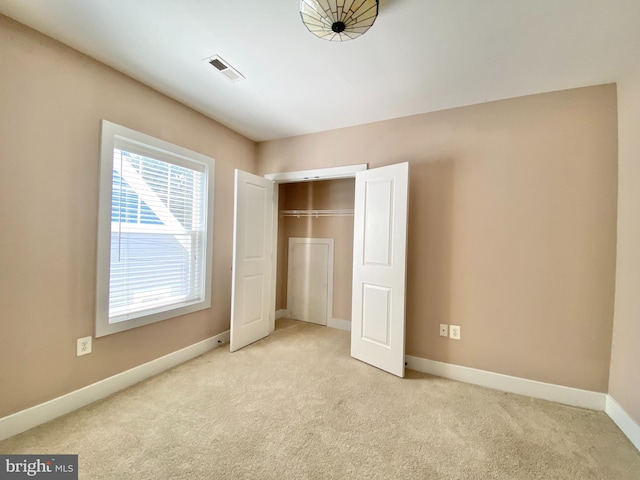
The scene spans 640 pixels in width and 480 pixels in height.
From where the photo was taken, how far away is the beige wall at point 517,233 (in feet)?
6.58

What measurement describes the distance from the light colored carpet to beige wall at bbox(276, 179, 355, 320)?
1.50m

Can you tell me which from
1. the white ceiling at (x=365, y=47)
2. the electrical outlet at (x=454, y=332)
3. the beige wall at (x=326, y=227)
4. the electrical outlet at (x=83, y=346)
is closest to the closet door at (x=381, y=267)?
the electrical outlet at (x=454, y=332)

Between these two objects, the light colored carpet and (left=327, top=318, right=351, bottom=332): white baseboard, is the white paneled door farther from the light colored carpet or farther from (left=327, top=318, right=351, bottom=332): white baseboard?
(left=327, top=318, right=351, bottom=332): white baseboard

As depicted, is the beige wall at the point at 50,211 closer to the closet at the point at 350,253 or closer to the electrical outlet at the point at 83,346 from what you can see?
the electrical outlet at the point at 83,346

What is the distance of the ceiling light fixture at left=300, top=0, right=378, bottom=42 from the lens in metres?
1.30

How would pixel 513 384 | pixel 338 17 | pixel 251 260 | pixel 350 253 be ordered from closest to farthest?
pixel 338 17 → pixel 513 384 → pixel 251 260 → pixel 350 253

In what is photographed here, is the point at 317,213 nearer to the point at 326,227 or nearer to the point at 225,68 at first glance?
the point at 326,227

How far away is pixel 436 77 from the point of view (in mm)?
2012

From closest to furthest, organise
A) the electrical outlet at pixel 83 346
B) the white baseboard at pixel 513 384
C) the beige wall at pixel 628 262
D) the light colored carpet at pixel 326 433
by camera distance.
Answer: the light colored carpet at pixel 326 433 → the beige wall at pixel 628 262 → the electrical outlet at pixel 83 346 → the white baseboard at pixel 513 384

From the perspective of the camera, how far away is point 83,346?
1.89m

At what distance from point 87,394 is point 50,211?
1.36m

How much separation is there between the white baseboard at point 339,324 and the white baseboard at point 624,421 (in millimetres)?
2478

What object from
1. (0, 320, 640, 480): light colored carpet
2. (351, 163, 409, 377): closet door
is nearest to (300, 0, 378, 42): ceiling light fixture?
(351, 163, 409, 377): closet door

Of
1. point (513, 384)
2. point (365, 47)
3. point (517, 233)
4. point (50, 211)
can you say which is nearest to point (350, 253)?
point (517, 233)
